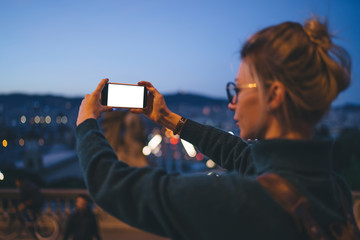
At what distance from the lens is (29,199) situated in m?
6.29

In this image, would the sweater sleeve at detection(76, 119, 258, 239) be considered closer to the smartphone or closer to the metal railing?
the smartphone

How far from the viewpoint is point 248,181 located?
30.0 inches

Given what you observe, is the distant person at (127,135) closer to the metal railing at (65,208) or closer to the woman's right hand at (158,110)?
the metal railing at (65,208)

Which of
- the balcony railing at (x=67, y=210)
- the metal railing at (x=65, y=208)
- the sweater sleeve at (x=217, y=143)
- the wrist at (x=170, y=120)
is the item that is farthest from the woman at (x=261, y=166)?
the metal railing at (x=65, y=208)

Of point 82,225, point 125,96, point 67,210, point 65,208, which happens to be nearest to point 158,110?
point 125,96

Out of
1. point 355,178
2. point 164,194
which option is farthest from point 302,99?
point 355,178

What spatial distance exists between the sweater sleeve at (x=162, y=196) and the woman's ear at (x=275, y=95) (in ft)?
0.81

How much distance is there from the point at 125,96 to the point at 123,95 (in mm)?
12

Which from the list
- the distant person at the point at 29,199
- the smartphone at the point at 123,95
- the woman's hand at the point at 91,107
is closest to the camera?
the woman's hand at the point at 91,107

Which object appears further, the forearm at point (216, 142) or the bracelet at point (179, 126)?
the bracelet at point (179, 126)

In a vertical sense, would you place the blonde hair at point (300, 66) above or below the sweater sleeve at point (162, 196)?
above

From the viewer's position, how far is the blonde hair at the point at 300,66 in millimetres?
846

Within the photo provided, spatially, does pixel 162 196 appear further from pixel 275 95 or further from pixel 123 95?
pixel 123 95

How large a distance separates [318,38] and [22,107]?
25.8m
